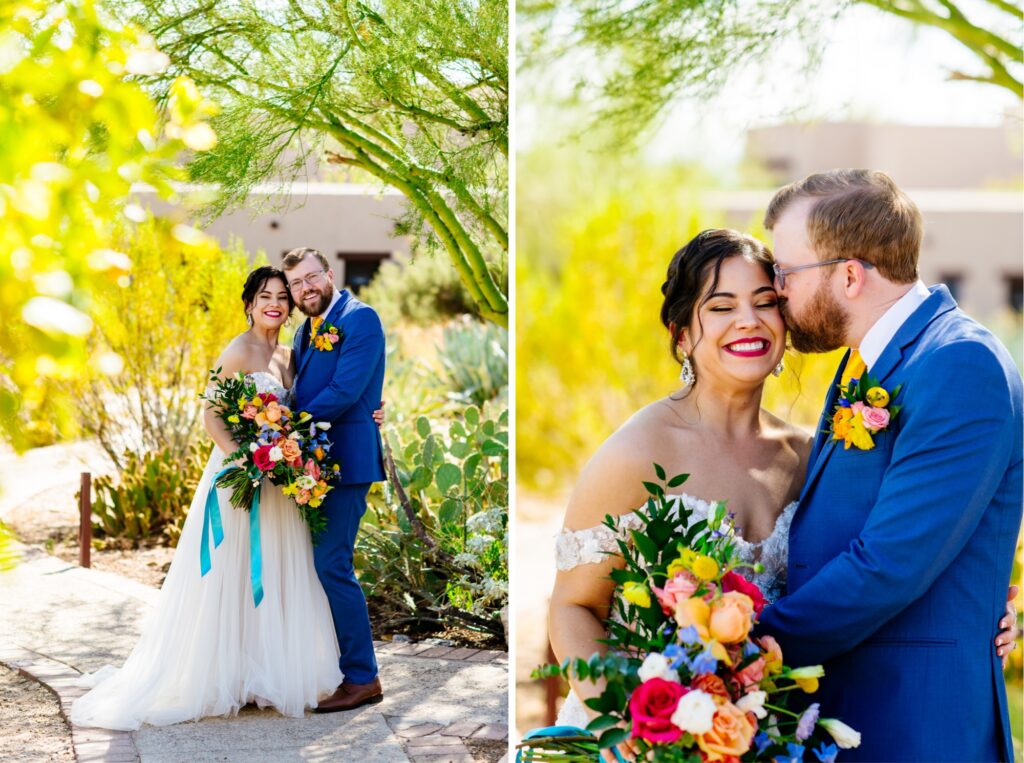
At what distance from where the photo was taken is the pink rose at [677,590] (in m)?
1.66

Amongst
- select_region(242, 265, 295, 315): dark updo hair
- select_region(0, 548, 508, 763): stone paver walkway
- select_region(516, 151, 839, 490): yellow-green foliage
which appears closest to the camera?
select_region(0, 548, 508, 763): stone paver walkway

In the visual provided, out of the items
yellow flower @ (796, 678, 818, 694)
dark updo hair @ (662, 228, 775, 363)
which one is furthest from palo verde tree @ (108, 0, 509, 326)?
yellow flower @ (796, 678, 818, 694)

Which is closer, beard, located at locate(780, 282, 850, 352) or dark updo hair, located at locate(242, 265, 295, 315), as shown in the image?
beard, located at locate(780, 282, 850, 352)

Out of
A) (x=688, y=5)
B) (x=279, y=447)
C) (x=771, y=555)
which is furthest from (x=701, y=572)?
(x=688, y=5)

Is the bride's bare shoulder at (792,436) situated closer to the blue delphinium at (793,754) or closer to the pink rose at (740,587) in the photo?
the pink rose at (740,587)

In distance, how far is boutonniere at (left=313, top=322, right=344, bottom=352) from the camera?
10.7 feet

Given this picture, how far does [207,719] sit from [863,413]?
2.24 m

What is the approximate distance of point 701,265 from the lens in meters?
2.18

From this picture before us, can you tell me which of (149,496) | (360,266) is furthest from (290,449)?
(149,496)

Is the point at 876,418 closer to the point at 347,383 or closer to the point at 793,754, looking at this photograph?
the point at 793,754

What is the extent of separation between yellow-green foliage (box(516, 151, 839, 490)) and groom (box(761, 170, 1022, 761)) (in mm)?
2859

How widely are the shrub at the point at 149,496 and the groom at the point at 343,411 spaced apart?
0.64 meters

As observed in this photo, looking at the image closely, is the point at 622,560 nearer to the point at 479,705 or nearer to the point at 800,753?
the point at 800,753

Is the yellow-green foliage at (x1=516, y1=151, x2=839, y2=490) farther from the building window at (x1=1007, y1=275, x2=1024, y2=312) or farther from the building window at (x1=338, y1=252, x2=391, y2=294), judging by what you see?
the building window at (x1=1007, y1=275, x2=1024, y2=312)
